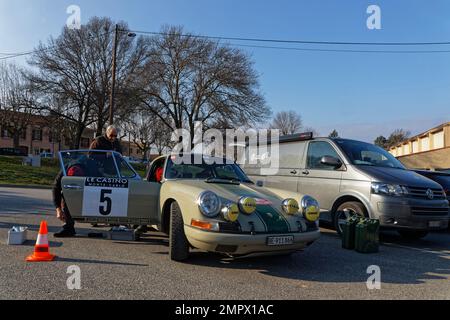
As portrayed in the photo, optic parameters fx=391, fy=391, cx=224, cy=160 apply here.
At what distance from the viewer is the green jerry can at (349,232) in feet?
21.1

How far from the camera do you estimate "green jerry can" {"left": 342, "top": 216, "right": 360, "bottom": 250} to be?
643 centimetres

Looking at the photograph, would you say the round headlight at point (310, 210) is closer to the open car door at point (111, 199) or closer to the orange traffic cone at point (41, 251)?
the open car door at point (111, 199)

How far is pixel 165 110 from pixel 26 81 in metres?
11.5

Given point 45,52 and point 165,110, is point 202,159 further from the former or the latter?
point 45,52

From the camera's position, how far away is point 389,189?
689 centimetres

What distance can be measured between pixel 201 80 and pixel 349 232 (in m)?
27.2

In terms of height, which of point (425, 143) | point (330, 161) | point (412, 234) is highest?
point (425, 143)

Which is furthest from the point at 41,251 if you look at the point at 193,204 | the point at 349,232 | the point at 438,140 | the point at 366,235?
the point at 438,140

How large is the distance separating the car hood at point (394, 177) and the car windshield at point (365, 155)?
0.96ft

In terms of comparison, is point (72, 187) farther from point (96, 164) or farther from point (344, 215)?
point (344, 215)

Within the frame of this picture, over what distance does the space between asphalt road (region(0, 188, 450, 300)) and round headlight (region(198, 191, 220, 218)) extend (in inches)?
29.0
